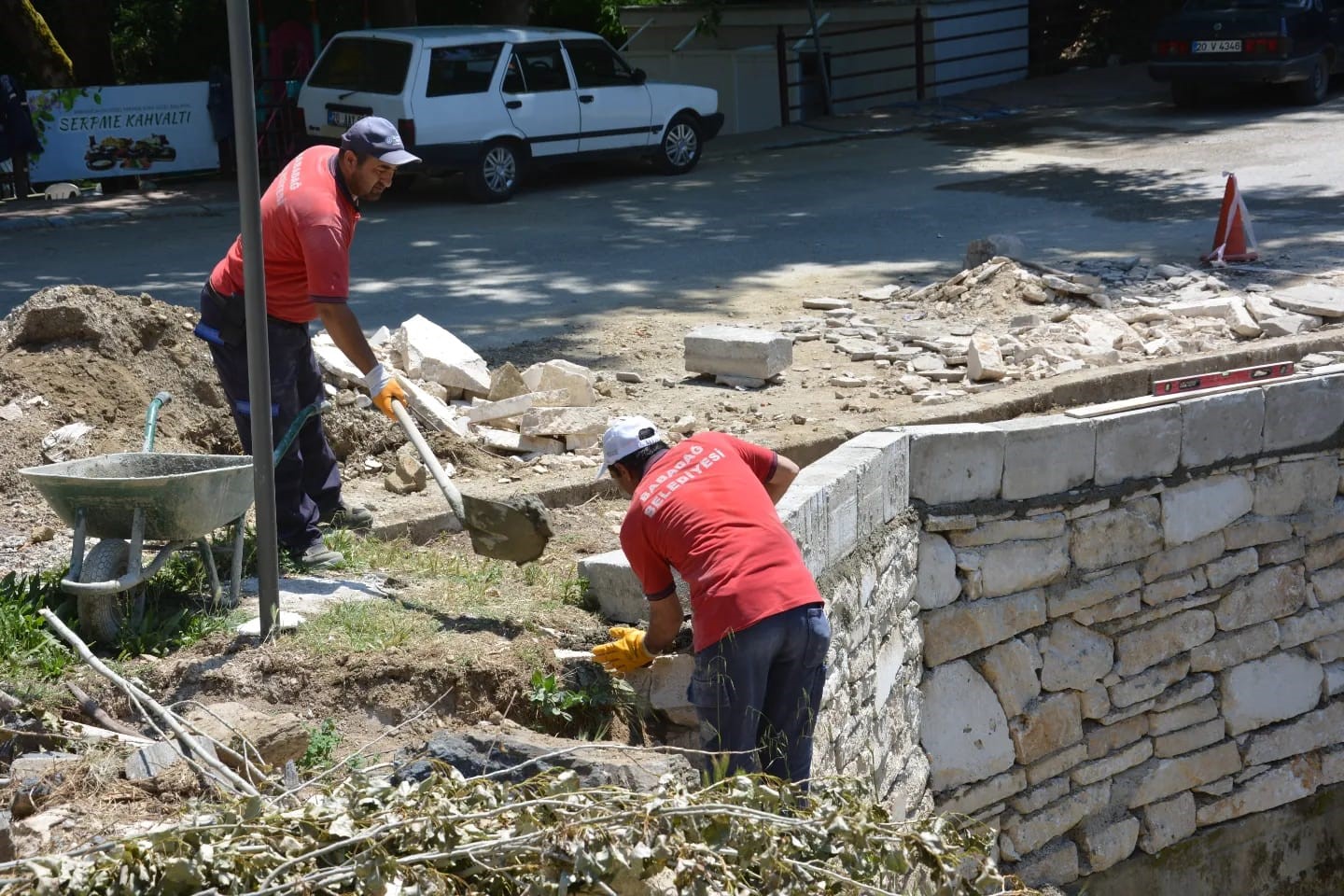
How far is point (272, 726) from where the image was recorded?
414 cm

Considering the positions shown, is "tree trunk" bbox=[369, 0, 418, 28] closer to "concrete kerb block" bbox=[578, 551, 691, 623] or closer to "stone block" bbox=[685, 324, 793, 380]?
"stone block" bbox=[685, 324, 793, 380]

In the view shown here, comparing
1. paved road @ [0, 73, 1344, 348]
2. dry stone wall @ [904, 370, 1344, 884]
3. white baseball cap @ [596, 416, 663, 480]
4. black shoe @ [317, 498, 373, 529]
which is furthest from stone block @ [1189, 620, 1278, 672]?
black shoe @ [317, 498, 373, 529]

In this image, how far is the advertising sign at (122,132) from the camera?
1553 centimetres

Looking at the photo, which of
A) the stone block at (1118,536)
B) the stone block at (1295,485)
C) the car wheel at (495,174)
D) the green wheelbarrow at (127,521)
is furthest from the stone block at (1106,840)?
the car wheel at (495,174)

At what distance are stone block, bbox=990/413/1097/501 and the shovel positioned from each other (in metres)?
2.29

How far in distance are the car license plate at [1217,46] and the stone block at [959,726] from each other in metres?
12.7

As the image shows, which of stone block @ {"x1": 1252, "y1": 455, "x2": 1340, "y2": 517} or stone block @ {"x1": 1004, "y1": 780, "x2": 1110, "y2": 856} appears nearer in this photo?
stone block @ {"x1": 1004, "y1": 780, "x2": 1110, "y2": 856}

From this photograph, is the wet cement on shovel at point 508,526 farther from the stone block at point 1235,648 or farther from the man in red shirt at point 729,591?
the stone block at point 1235,648

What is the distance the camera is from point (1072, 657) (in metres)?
7.03

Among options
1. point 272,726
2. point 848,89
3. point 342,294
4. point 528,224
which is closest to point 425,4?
point 848,89

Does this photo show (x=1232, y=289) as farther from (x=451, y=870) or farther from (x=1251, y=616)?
(x=451, y=870)

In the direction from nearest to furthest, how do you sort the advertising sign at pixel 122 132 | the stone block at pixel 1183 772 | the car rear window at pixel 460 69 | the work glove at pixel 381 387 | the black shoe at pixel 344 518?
the work glove at pixel 381 387 < the black shoe at pixel 344 518 < the stone block at pixel 1183 772 < the car rear window at pixel 460 69 < the advertising sign at pixel 122 132

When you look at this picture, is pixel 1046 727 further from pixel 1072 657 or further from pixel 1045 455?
pixel 1045 455

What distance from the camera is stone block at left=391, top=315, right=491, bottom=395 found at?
7.76 meters
